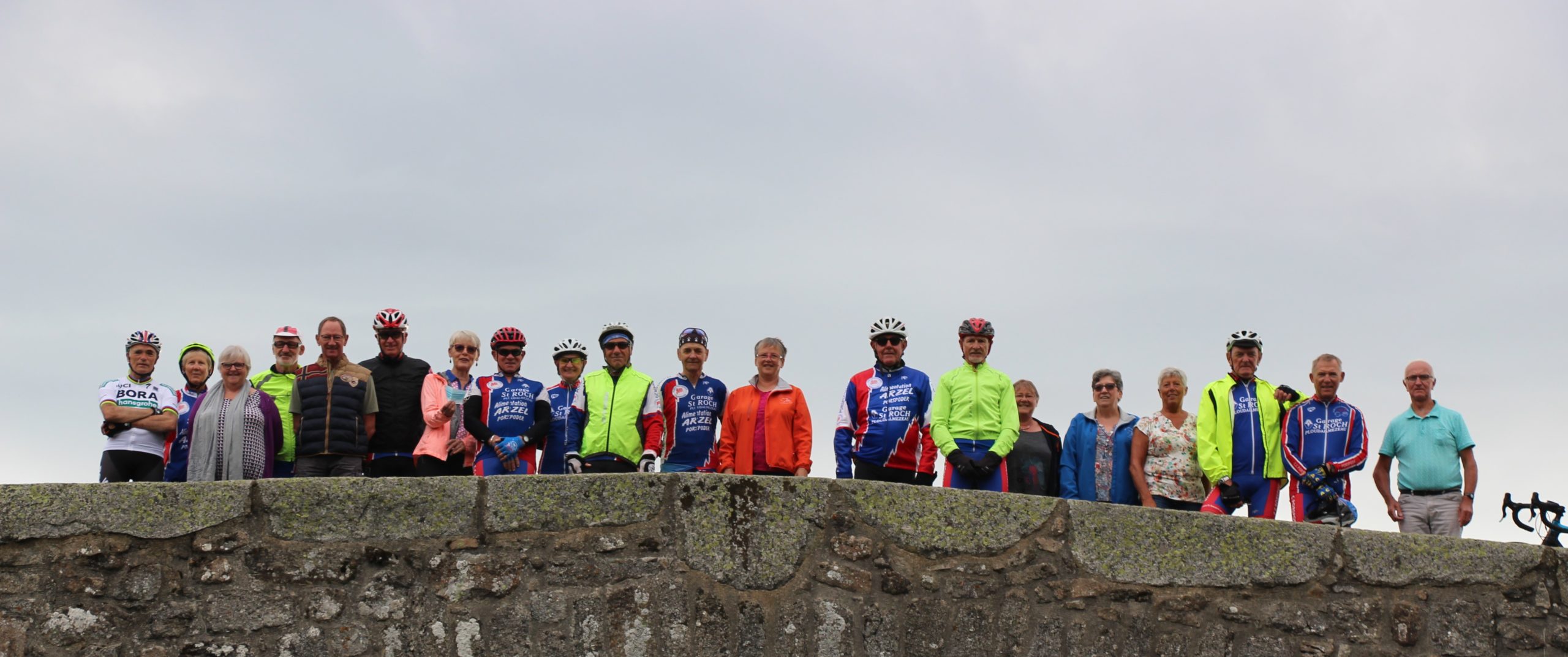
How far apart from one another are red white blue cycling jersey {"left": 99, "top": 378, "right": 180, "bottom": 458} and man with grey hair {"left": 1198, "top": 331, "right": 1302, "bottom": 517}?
5667 millimetres

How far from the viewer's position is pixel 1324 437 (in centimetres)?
786

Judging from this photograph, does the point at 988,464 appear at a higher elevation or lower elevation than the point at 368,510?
higher

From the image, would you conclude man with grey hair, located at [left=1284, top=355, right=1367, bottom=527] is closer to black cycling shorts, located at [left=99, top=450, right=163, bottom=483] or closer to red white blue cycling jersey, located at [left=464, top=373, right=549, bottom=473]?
red white blue cycling jersey, located at [left=464, top=373, right=549, bottom=473]

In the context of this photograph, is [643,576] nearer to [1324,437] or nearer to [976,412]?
[976,412]

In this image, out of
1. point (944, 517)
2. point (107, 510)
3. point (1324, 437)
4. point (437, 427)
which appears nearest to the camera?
point (107, 510)

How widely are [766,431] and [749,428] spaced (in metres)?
0.13

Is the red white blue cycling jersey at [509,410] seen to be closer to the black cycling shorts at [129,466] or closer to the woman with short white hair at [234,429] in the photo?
the woman with short white hair at [234,429]

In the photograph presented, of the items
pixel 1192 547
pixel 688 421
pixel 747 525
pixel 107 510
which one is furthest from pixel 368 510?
pixel 1192 547

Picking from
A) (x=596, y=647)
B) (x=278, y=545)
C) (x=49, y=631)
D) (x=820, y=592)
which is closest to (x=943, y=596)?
(x=820, y=592)

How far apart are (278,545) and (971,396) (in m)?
3.70

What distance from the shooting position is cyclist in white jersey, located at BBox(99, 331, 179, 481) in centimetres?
Result: 748

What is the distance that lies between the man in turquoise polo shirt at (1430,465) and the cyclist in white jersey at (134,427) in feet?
22.5

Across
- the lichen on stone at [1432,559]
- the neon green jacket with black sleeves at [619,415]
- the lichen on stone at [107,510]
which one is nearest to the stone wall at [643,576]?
the lichen on stone at [107,510]

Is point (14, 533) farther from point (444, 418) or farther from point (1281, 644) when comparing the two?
point (1281, 644)
